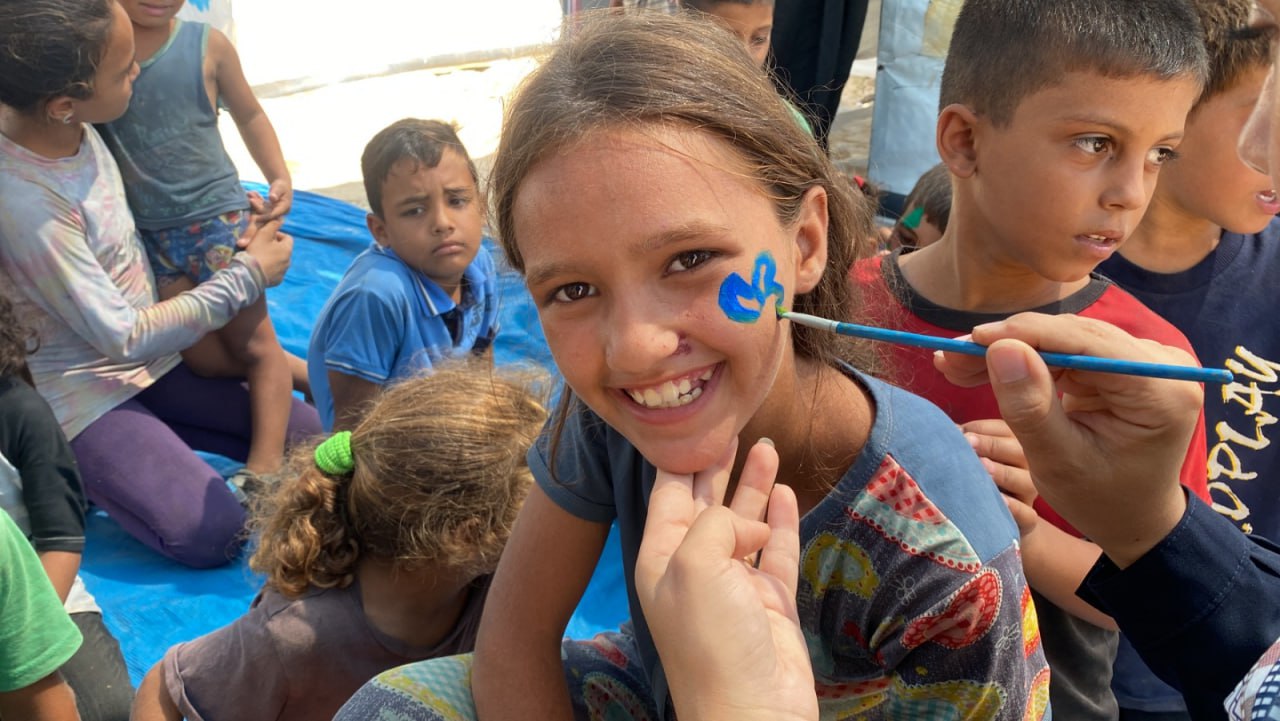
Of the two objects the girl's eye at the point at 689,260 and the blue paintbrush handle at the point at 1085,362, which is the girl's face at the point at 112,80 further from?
the blue paintbrush handle at the point at 1085,362

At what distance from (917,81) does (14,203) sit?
3628 millimetres

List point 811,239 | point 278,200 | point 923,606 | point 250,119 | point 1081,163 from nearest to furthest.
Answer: point 923,606
point 811,239
point 1081,163
point 278,200
point 250,119

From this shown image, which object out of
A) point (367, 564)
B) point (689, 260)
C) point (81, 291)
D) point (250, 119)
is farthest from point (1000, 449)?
point (250, 119)

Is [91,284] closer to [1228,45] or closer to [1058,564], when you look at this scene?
[1058,564]

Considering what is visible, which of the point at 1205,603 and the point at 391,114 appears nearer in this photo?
the point at 1205,603

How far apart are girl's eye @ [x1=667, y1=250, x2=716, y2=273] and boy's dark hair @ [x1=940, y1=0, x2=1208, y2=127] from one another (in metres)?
0.76

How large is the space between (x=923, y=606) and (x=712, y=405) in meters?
0.31

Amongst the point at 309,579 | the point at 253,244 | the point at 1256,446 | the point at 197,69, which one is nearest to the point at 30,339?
the point at 253,244

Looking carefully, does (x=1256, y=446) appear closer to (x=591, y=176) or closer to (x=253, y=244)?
(x=591, y=176)

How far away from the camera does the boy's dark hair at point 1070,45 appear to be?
4.99 ft

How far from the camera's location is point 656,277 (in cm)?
109

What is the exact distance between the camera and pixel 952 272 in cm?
172

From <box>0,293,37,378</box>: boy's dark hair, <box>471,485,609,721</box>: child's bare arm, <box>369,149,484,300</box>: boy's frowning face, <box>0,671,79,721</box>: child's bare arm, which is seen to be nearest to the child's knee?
<box>0,293,37,378</box>: boy's dark hair

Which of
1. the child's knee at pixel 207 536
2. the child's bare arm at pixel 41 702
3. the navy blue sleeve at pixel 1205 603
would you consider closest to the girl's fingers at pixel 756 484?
the navy blue sleeve at pixel 1205 603
